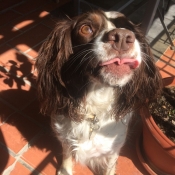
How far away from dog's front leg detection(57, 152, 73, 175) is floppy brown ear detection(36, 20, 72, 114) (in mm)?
573

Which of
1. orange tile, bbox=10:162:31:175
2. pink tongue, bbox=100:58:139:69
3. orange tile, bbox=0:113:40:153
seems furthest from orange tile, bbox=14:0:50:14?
pink tongue, bbox=100:58:139:69

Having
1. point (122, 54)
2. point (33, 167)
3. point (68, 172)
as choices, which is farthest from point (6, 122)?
point (122, 54)

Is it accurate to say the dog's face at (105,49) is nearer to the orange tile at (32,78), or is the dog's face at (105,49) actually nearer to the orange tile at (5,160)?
the orange tile at (5,160)

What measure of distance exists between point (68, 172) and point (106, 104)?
729 millimetres

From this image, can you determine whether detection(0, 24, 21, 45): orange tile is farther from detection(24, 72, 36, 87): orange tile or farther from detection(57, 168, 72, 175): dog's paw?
detection(57, 168, 72, 175): dog's paw

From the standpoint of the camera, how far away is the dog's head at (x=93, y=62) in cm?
123

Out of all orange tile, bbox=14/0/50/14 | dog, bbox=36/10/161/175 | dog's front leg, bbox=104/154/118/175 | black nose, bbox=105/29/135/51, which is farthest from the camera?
orange tile, bbox=14/0/50/14

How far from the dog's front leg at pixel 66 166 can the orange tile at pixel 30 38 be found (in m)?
1.42

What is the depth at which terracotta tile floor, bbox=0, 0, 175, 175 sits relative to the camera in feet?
6.70

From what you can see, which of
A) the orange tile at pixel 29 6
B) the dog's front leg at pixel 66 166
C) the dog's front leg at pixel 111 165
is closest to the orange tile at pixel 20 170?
the dog's front leg at pixel 66 166

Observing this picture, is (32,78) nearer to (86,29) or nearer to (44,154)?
(44,154)

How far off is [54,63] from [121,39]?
18.6 inches

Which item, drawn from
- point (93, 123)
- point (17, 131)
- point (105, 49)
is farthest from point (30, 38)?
point (105, 49)

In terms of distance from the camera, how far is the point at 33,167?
6.54 ft
